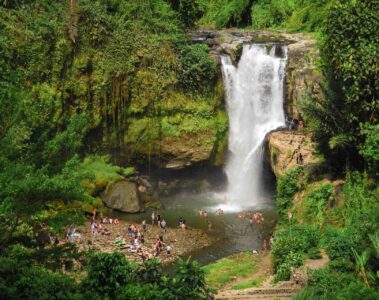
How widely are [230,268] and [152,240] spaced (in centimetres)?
573

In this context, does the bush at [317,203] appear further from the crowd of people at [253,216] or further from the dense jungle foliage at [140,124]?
the crowd of people at [253,216]

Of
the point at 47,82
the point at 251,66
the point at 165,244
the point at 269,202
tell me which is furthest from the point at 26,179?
the point at 251,66

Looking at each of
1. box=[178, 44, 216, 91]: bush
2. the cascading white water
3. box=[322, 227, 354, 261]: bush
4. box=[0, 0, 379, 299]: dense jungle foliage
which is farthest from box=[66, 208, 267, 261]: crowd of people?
box=[178, 44, 216, 91]: bush

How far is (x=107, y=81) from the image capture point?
1230 inches

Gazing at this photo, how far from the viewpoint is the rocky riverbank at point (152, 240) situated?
24.1 meters

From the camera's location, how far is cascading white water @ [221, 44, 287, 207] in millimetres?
33281

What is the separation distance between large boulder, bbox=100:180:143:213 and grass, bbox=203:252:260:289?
28.3ft

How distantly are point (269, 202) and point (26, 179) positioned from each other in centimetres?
2265

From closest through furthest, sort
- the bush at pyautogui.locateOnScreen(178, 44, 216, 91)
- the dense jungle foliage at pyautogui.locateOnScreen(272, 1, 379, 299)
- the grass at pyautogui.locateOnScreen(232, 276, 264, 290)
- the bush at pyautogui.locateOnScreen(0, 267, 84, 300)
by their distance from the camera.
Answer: the bush at pyautogui.locateOnScreen(0, 267, 84, 300) < the grass at pyautogui.locateOnScreen(232, 276, 264, 290) < the dense jungle foliage at pyautogui.locateOnScreen(272, 1, 379, 299) < the bush at pyautogui.locateOnScreen(178, 44, 216, 91)

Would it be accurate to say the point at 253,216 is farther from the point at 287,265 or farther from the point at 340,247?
the point at 340,247

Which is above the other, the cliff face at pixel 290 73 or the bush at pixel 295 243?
the cliff face at pixel 290 73

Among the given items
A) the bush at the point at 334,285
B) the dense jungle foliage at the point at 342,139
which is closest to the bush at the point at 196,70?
the dense jungle foliage at the point at 342,139

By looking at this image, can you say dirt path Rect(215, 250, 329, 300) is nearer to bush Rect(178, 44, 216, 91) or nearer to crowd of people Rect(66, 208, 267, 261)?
crowd of people Rect(66, 208, 267, 261)

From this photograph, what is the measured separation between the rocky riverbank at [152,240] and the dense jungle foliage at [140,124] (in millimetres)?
2306
